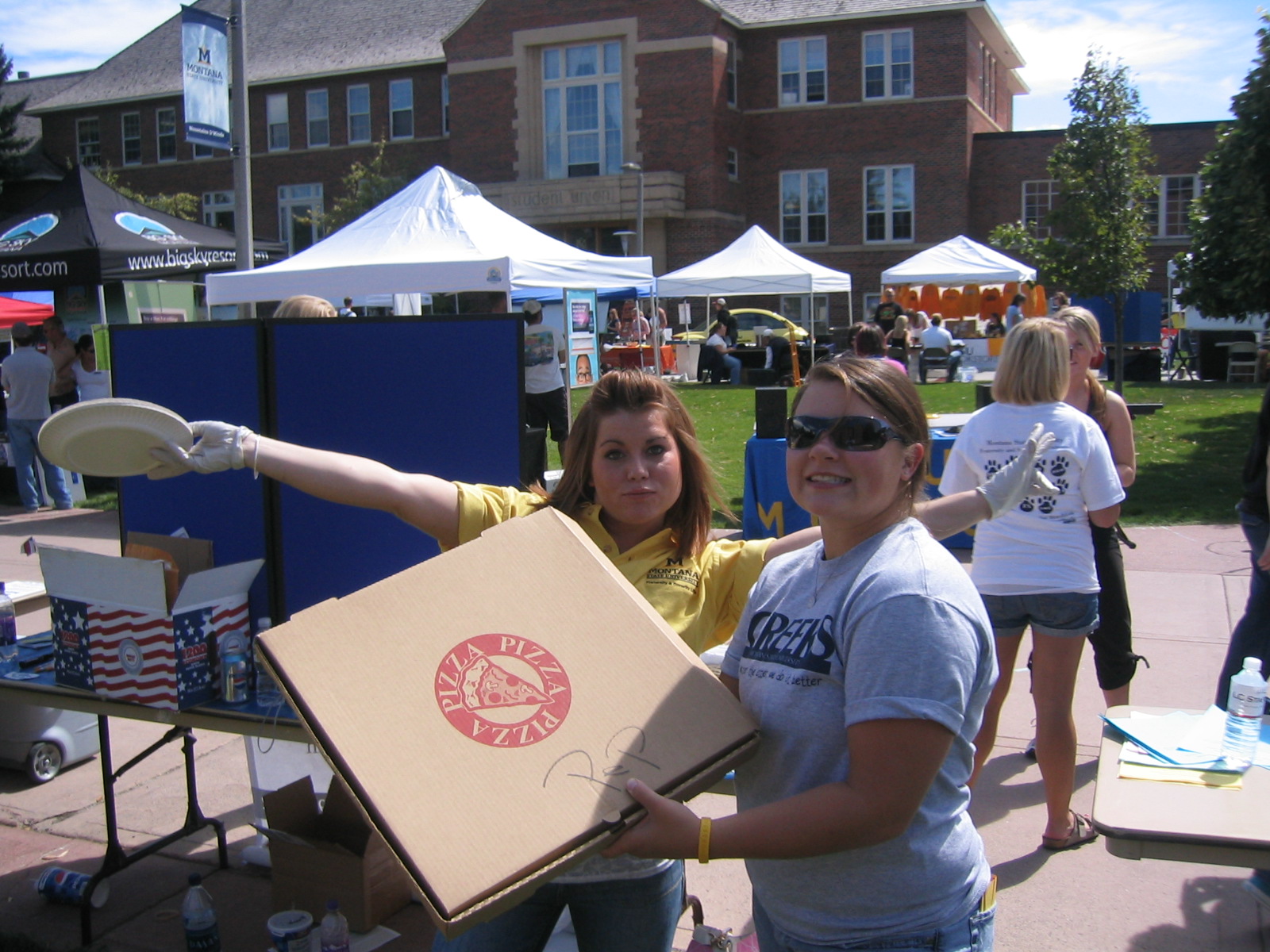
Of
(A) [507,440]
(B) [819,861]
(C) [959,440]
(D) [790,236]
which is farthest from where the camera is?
(D) [790,236]

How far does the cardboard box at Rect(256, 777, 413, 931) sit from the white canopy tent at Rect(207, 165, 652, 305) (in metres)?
7.22

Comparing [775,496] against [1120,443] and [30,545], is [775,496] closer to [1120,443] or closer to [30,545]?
[1120,443]

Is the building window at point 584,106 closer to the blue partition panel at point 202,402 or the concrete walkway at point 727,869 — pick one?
the concrete walkway at point 727,869

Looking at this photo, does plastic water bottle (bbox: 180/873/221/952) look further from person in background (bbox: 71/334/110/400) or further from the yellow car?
the yellow car

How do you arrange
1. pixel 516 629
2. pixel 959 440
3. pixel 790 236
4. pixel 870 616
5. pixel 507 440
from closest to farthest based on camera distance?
pixel 870 616
pixel 516 629
pixel 507 440
pixel 959 440
pixel 790 236

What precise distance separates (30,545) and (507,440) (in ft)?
5.35

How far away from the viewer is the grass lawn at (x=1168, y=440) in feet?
31.8

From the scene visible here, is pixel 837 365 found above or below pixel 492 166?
below

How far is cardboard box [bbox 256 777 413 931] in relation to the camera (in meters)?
3.27

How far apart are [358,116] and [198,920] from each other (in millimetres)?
41504

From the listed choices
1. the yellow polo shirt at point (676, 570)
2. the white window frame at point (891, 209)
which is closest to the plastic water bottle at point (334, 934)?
the yellow polo shirt at point (676, 570)

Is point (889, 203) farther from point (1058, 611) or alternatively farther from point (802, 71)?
point (1058, 611)

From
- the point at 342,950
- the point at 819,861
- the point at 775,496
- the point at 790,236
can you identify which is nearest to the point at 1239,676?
the point at 819,861

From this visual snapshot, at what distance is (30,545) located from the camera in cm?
356
